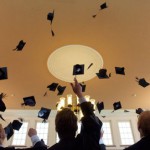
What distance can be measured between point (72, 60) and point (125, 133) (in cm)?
407

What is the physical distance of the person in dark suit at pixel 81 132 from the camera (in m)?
1.30

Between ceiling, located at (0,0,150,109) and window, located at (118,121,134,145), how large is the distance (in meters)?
2.62

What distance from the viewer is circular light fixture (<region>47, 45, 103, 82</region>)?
4004 millimetres

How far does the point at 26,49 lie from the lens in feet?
13.0

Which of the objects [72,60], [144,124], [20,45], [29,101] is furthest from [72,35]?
[144,124]

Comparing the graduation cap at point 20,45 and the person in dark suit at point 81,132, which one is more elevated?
the graduation cap at point 20,45

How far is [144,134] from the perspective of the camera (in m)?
1.58

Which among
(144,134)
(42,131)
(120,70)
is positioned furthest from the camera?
(42,131)

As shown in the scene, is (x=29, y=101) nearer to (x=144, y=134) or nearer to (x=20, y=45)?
(x=20, y=45)

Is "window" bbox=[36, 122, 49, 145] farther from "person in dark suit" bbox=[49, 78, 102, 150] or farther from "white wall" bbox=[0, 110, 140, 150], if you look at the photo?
"person in dark suit" bbox=[49, 78, 102, 150]

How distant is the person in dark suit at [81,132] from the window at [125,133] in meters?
5.83

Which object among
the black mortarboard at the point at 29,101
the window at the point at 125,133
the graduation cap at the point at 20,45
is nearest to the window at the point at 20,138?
the black mortarboard at the point at 29,101

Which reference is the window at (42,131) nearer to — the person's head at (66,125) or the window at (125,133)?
the window at (125,133)

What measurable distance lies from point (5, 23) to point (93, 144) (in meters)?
2.89
